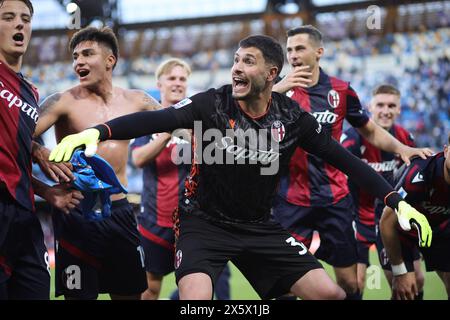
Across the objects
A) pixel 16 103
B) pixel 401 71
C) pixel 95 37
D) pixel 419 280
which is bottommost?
pixel 419 280

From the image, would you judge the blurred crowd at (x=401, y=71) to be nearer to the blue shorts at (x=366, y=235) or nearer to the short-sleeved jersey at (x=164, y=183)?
the blue shorts at (x=366, y=235)

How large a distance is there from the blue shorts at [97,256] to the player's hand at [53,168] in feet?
2.16

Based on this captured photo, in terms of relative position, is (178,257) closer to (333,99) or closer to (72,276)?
(72,276)

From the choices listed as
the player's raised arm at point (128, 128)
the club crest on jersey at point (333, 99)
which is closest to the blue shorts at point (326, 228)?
the club crest on jersey at point (333, 99)

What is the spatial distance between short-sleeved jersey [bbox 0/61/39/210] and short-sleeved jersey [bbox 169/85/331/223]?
842 millimetres

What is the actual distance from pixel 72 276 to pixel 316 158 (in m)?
2.23

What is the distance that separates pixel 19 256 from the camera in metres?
3.38

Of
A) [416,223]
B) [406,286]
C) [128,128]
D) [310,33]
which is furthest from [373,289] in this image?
[128,128]

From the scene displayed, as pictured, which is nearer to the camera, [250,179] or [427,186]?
[250,179]

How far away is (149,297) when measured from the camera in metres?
5.58

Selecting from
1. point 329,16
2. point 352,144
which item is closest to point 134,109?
point 352,144

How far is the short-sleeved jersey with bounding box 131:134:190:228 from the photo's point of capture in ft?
19.0
